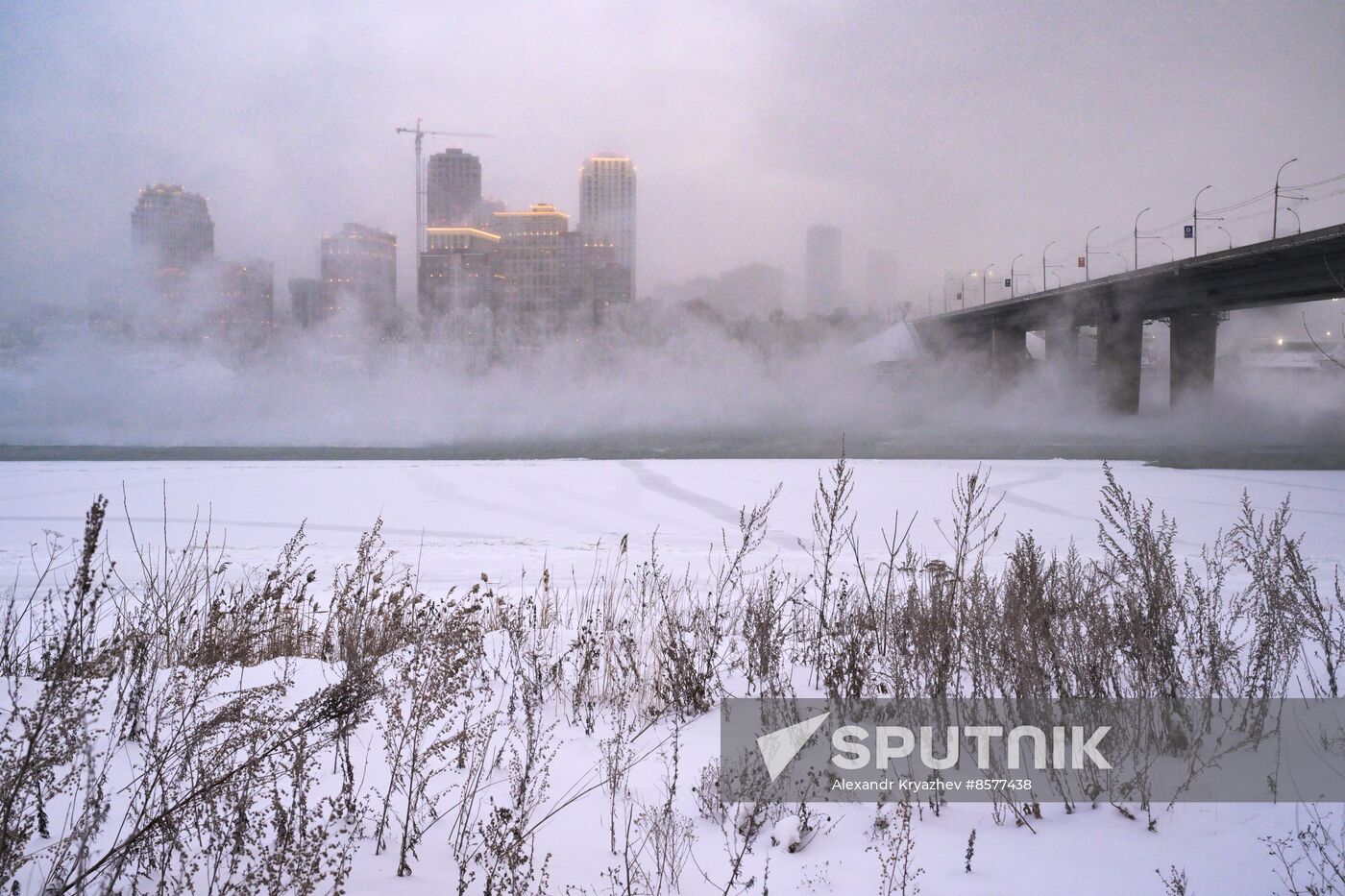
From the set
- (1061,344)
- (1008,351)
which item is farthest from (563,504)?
A: (1008,351)

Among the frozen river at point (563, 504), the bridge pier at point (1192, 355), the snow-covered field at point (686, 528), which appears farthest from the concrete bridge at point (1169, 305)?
the snow-covered field at point (686, 528)

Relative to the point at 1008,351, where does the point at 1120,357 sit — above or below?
below

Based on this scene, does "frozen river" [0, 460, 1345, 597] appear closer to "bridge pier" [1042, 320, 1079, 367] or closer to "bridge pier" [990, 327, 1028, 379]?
"bridge pier" [1042, 320, 1079, 367]

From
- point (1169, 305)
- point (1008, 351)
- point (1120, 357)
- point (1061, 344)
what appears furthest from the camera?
point (1008, 351)

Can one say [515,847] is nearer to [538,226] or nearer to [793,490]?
[793,490]

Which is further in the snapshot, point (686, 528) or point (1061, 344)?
point (1061, 344)

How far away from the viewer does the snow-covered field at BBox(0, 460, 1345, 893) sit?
3.34 m

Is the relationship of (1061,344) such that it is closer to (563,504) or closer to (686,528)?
(563,504)

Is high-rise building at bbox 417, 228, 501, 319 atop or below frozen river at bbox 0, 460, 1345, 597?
atop

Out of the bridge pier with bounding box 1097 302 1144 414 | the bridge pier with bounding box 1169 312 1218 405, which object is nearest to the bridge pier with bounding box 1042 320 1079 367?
the bridge pier with bounding box 1097 302 1144 414

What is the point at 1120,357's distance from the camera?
58.0m

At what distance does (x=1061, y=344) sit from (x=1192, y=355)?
1403 cm

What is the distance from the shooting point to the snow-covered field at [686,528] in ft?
11.0

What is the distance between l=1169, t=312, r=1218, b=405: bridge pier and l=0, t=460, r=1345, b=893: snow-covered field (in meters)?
32.4
